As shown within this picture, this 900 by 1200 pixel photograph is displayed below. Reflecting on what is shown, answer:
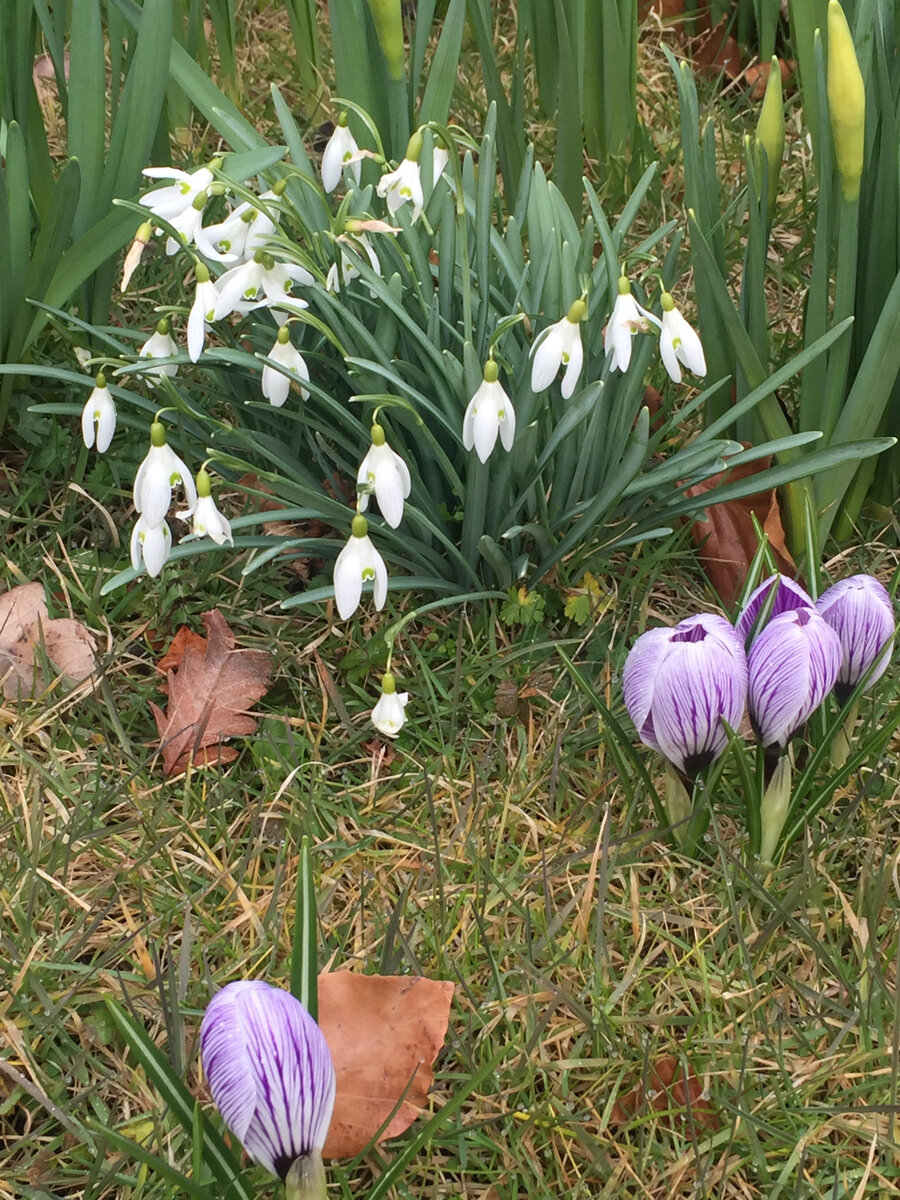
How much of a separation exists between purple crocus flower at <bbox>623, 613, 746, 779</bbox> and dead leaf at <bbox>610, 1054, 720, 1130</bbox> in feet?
1.06

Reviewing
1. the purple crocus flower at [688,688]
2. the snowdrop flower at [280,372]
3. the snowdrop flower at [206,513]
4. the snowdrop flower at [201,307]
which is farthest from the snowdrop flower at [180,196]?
the purple crocus flower at [688,688]

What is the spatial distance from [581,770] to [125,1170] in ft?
2.46

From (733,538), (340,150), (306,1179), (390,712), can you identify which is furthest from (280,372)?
(306,1179)

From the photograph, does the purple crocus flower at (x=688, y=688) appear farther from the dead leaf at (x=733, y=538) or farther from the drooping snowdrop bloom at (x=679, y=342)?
the dead leaf at (x=733, y=538)

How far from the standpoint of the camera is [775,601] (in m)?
1.39

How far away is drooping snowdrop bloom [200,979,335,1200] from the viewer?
0.92 meters

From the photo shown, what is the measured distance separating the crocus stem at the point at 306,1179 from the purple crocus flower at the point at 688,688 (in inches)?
22.0

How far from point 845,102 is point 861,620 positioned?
2.26 ft

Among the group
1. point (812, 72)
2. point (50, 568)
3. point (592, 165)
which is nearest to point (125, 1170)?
point (50, 568)

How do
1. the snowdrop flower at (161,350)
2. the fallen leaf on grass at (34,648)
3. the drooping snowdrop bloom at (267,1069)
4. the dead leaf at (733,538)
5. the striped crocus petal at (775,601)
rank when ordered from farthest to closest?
the dead leaf at (733,538) < the fallen leaf on grass at (34,648) < the snowdrop flower at (161,350) < the striped crocus petal at (775,601) < the drooping snowdrop bloom at (267,1069)

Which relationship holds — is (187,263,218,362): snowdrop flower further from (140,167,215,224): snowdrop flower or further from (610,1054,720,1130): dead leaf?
(610,1054,720,1130): dead leaf

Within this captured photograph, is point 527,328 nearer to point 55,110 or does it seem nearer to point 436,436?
point 436,436

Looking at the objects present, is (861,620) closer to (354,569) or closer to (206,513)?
(354,569)

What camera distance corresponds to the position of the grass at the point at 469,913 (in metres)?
1.22
